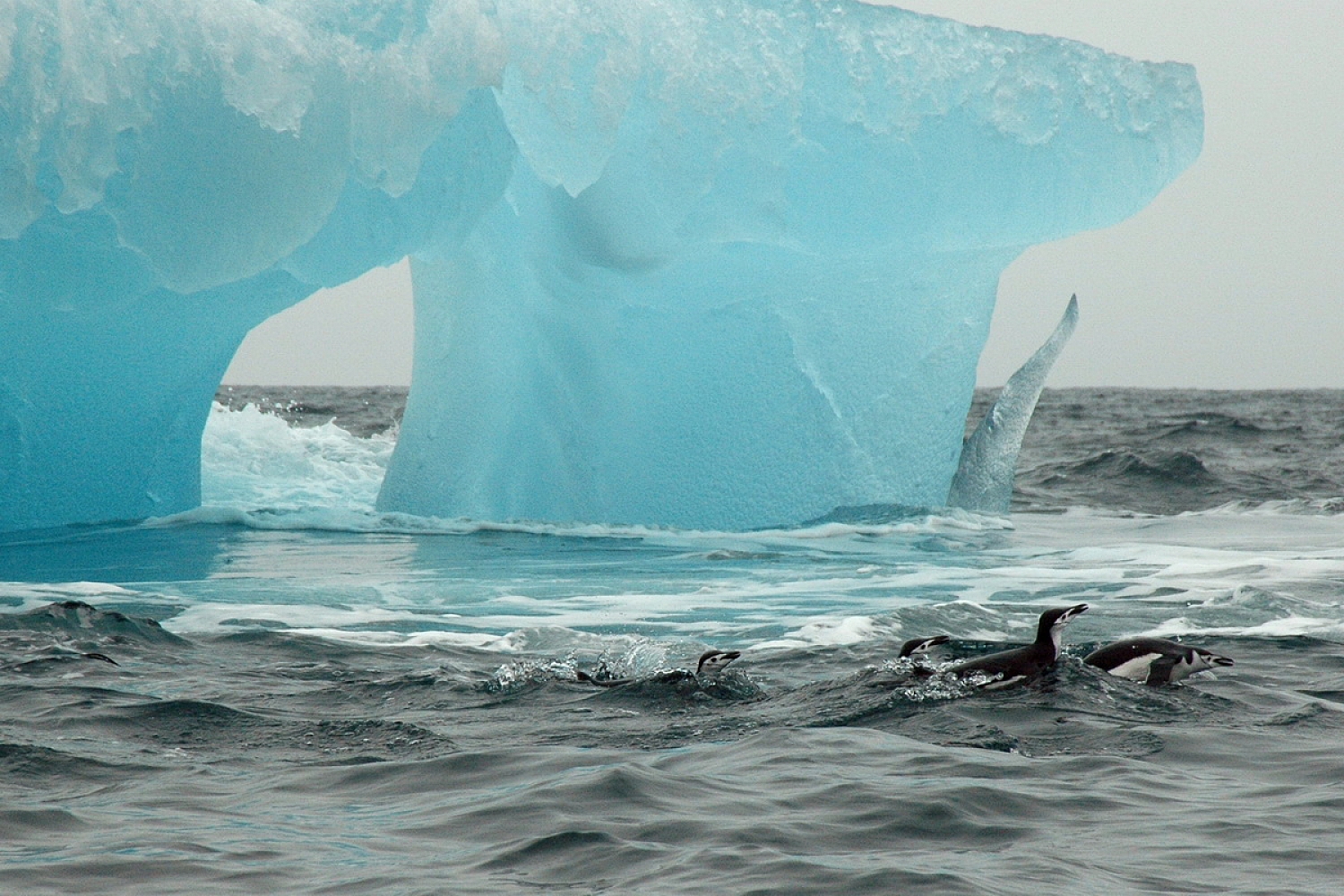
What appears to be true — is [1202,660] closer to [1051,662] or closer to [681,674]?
[1051,662]

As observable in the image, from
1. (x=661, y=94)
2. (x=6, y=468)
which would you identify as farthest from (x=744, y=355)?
(x=6, y=468)

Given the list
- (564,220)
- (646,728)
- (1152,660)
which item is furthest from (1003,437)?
(646,728)

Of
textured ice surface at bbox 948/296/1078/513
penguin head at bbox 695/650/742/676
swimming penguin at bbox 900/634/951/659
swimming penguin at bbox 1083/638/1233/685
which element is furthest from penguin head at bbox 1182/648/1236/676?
textured ice surface at bbox 948/296/1078/513

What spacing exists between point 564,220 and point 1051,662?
21.8ft

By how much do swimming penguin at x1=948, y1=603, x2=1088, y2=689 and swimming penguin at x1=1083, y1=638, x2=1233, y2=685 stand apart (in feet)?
0.73

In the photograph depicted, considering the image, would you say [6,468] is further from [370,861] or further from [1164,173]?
[1164,173]

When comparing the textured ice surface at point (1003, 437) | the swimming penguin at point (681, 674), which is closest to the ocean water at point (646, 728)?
the swimming penguin at point (681, 674)

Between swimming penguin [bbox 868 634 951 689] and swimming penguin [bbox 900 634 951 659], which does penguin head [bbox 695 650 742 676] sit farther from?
swimming penguin [bbox 900 634 951 659]

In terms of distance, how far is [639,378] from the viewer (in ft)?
35.5

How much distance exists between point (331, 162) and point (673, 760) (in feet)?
21.3

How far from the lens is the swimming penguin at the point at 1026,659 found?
4.71m

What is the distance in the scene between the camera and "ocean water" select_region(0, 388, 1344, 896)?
9.93ft

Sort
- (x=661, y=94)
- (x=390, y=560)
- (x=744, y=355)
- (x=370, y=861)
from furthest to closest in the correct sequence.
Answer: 1. (x=744, y=355)
2. (x=661, y=94)
3. (x=390, y=560)
4. (x=370, y=861)

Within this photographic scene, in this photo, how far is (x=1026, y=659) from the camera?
4.80 meters
